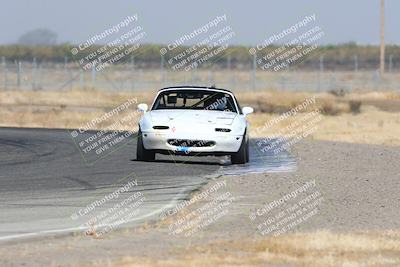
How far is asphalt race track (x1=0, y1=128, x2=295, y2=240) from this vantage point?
45.6ft

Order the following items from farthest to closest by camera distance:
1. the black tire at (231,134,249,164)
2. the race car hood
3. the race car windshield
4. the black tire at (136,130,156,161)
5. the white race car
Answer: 1. the race car windshield
2. the black tire at (231,134,249,164)
3. the black tire at (136,130,156,161)
4. the race car hood
5. the white race car

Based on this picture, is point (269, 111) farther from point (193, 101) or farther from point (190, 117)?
point (190, 117)

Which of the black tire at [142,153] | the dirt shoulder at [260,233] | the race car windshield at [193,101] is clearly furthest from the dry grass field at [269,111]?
the dirt shoulder at [260,233]

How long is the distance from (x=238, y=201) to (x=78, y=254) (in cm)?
517

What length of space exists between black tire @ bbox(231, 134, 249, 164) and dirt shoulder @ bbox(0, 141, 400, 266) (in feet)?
5.64

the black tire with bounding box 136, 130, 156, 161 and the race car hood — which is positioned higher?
the race car hood

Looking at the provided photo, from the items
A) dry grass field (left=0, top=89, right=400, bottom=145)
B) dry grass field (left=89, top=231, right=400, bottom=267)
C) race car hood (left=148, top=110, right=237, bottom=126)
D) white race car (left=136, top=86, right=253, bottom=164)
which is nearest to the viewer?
dry grass field (left=89, top=231, right=400, bottom=267)

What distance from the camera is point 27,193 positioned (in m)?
16.3

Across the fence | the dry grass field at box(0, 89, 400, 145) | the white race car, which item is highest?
the white race car

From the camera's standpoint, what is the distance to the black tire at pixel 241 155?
2147 cm

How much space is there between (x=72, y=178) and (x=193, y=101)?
15.1 feet

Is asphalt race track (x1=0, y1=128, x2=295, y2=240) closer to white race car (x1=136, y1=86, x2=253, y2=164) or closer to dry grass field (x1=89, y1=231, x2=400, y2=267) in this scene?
white race car (x1=136, y1=86, x2=253, y2=164)

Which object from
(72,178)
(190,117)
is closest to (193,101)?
(190,117)

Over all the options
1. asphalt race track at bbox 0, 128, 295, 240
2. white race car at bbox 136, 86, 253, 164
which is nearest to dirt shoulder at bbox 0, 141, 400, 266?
asphalt race track at bbox 0, 128, 295, 240
